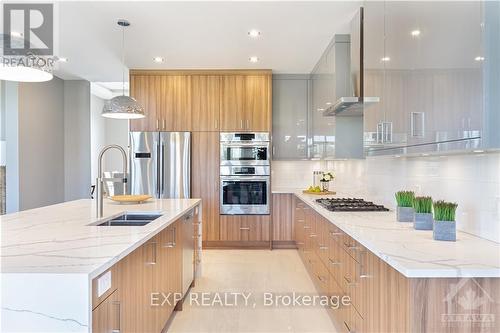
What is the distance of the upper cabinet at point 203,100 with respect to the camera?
500 centimetres

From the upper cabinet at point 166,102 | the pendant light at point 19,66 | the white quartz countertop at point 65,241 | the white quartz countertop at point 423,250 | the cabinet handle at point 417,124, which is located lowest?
the white quartz countertop at point 423,250

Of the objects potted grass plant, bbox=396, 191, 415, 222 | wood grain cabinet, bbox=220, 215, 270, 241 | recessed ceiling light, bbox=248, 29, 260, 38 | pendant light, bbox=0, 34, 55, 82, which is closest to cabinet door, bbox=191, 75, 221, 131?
wood grain cabinet, bbox=220, 215, 270, 241

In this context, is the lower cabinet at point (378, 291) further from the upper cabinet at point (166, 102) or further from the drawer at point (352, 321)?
the upper cabinet at point (166, 102)

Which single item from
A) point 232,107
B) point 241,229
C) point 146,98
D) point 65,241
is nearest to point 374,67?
point 65,241

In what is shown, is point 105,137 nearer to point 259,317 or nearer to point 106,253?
point 259,317

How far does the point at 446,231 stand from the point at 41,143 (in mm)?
5580

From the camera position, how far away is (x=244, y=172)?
16.4 feet

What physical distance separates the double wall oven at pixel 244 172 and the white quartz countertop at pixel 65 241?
7.62ft

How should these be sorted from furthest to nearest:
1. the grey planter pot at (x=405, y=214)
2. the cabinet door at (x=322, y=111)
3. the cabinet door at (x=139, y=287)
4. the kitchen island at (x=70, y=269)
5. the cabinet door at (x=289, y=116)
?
the cabinet door at (x=289, y=116)
the cabinet door at (x=322, y=111)
the grey planter pot at (x=405, y=214)
the cabinet door at (x=139, y=287)
the kitchen island at (x=70, y=269)

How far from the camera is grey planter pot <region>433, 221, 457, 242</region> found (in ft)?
5.55

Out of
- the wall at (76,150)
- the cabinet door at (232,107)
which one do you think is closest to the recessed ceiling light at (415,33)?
the cabinet door at (232,107)

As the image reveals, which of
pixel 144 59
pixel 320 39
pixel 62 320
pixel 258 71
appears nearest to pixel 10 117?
pixel 144 59

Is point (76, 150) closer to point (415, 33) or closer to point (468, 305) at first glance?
point (415, 33)

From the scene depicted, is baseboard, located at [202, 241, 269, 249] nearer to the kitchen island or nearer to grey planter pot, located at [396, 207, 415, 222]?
the kitchen island
